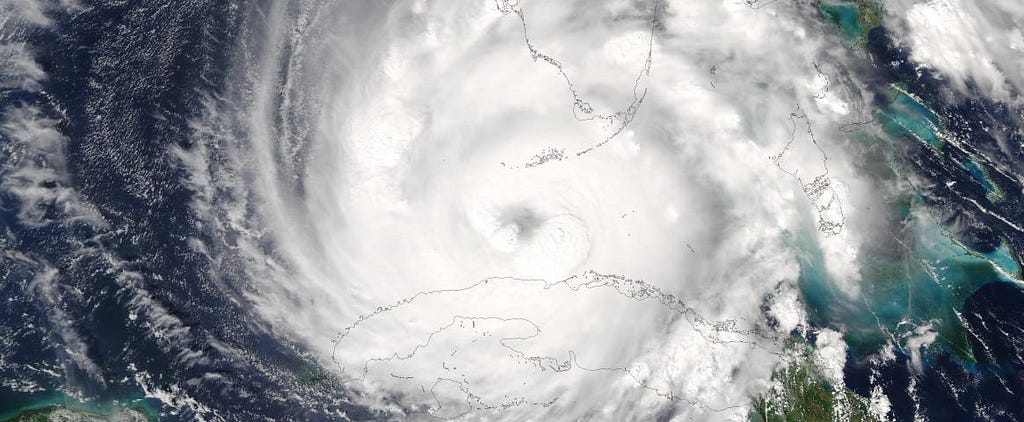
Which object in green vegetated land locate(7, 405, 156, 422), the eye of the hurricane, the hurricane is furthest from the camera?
green vegetated land locate(7, 405, 156, 422)

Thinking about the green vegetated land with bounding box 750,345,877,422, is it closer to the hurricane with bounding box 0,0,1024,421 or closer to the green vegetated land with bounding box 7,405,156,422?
the hurricane with bounding box 0,0,1024,421

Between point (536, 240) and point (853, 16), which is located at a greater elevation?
point (853, 16)

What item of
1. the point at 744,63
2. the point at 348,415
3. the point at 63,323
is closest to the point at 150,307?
the point at 63,323

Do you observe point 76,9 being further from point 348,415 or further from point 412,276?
point 348,415

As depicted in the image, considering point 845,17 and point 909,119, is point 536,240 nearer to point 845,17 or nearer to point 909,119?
point 845,17

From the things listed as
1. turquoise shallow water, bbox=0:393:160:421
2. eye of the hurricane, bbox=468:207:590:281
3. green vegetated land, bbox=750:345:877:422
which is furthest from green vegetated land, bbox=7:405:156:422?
green vegetated land, bbox=750:345:877:422

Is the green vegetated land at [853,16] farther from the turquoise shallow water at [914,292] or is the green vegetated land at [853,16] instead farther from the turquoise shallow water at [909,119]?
the turquoise shallow water at [914,292]

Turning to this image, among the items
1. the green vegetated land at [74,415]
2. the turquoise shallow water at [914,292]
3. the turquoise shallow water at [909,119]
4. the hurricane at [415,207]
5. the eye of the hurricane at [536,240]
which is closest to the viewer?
the eye of the hurricane at [536,240]

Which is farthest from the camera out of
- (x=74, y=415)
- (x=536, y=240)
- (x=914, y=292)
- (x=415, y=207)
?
(x=914, y=292)

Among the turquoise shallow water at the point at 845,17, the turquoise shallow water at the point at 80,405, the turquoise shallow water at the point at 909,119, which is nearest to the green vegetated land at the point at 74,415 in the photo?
the turquoise shallow water at the point at 80,405

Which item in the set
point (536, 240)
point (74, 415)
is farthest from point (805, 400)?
point (74, 415)

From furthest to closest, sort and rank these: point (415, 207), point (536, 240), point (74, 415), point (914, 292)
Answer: point (914, 292) < point (74, 415) < point (415, 207) < point (536, 240)
